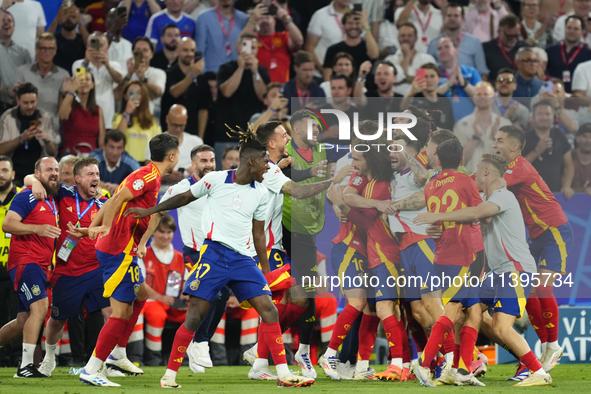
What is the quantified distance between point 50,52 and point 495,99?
648cm

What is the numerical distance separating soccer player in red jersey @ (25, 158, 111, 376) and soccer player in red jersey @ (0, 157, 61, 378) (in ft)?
0.58

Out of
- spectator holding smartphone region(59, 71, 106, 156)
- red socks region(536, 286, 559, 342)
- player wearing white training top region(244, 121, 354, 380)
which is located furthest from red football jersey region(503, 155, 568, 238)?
spectator holding smartphone region(59, 71, 106, 156)

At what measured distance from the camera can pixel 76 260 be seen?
8.16 metres

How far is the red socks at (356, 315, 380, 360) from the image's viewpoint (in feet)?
25.5

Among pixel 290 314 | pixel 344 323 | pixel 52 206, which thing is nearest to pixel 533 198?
pixel 344 323

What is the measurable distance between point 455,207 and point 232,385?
9.04 ft

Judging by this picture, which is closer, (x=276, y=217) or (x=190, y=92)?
(x=276, y=217)

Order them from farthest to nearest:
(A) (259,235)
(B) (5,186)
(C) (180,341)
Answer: (B) (5,186)
(A) (259,235)
(C) (180,341)

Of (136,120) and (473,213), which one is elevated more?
(136,120)

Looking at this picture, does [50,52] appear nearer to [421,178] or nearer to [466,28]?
[421,178]

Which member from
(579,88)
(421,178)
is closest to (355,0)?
(579,88)

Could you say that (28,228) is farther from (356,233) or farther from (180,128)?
(180,128)

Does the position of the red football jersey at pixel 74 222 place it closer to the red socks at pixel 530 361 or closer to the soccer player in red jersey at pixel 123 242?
the soccer player in red jersey at pixel 123 242

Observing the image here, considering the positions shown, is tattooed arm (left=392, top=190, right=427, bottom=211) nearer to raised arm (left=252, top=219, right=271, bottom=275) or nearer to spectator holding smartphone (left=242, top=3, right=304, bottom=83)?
raised arm (left=252, top=219, right=271, bottom=275)
